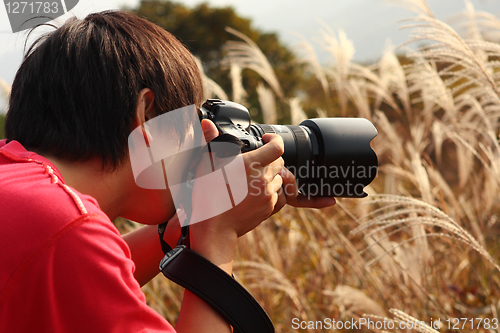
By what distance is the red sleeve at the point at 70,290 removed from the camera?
2.22 feet

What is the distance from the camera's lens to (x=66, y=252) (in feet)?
2.25

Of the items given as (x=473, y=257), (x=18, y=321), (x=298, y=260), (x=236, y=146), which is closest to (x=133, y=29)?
(x=236, y=146)

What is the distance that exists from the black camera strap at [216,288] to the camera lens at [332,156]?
0.44 metres

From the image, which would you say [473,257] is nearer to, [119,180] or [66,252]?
[119,180]

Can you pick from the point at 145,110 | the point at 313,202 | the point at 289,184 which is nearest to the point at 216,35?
the point at 313,202

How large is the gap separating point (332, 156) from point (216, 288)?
58cm

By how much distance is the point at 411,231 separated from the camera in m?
2.46

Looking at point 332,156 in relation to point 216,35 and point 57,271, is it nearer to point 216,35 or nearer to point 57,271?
point 57,271

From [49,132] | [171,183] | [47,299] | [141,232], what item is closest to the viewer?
[47,299]

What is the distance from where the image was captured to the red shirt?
678 mm

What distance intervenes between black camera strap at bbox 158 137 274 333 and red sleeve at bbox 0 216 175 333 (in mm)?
273

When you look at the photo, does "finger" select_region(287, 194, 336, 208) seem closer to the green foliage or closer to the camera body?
the camera body

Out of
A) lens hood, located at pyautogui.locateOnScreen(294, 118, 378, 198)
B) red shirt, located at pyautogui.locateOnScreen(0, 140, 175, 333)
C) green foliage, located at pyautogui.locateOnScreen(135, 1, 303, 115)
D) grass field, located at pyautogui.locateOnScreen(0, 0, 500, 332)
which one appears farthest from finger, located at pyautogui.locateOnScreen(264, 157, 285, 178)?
green foliage, located at pyautogui.locateOnScreen(135, 1, 303, 115)

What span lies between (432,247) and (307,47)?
5.34 feet
